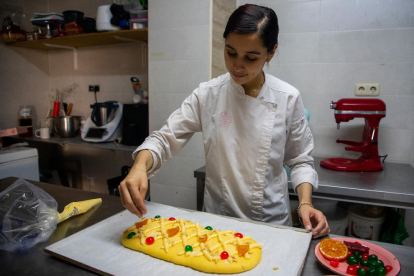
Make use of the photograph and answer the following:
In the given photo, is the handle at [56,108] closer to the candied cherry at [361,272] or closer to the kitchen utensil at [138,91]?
the kitchen utensil at [138,91]

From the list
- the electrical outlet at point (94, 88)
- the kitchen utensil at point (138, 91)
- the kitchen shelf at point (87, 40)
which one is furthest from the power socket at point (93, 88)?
the kitchen utensil at point (138, 91)

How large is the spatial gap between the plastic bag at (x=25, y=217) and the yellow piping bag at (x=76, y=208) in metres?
0.04

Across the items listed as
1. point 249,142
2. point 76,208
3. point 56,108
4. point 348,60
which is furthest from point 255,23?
point 56,108

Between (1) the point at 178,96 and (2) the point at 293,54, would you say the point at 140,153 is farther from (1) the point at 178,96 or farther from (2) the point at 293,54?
(2) the point at 293,54

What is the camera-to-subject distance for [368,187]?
152 centimetres

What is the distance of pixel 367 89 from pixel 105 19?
2.13m

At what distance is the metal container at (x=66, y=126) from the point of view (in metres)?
3.04

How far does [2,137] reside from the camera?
120 inches

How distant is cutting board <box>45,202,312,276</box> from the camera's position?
2.64 ft

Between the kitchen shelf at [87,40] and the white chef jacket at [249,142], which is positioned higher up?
the kitchen shelf at [87,40]

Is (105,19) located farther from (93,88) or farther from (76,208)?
(76,208)

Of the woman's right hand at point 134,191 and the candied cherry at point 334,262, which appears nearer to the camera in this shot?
the candied cherry at point 334,262

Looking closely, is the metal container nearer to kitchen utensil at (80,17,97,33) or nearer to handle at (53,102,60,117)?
handle at (53,102,60,117)

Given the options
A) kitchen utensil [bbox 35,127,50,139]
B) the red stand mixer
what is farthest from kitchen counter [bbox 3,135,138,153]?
the red stand mixer
